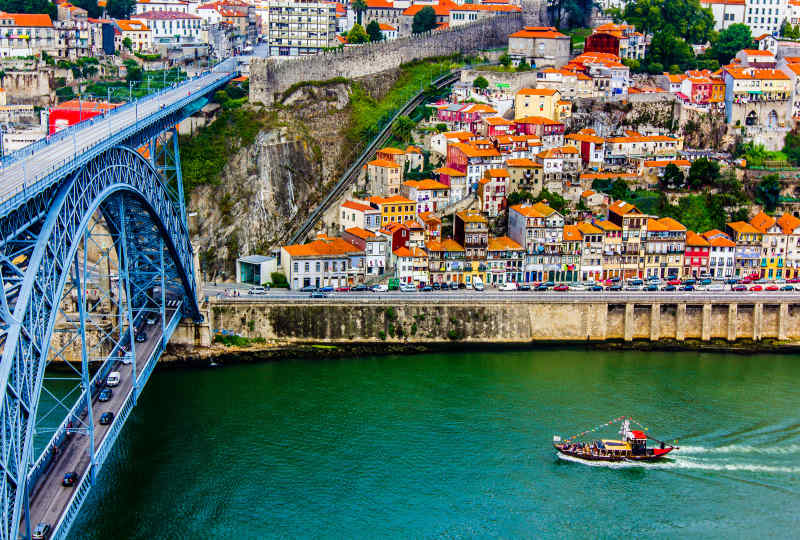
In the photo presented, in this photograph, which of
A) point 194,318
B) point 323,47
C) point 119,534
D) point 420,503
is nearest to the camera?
point 119,534

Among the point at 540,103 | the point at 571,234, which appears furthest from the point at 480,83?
the point at 571,234

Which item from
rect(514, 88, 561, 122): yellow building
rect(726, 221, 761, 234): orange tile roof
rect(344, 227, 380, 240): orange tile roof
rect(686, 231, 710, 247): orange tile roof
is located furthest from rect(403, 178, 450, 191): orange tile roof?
rect(726, 221, 761, 234): orange tile roof

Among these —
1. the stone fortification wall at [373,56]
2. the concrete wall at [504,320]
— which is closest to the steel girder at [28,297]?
the concrete wall at [504,320]

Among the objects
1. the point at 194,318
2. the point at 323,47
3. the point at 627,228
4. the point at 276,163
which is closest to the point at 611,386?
the point at 627,228

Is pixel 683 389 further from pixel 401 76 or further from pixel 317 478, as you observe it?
pixel 401 76

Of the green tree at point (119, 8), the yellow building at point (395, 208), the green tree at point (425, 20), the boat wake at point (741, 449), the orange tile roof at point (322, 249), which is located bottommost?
the boat wake at point (741, 449)

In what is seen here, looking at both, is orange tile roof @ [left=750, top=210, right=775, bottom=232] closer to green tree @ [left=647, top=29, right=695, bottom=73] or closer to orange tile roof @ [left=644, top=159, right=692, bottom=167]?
orange tile roof @ [left=644, top=159, right=692, bottom=167]

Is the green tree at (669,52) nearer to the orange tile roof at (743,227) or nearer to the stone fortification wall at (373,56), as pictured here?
the stone fortification wall at (373,56)
